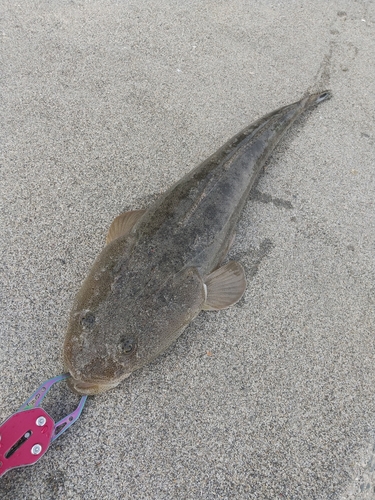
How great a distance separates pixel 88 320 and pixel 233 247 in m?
1.29

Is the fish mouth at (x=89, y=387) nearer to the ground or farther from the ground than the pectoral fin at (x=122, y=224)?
nearer to the ground

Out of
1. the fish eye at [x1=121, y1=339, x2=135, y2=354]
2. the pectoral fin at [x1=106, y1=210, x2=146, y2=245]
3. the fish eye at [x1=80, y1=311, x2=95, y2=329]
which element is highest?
the pectoral fin at [x1=106, y1=210, x2=146, y2=245]

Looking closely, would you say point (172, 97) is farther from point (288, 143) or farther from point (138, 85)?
point (288, 143)

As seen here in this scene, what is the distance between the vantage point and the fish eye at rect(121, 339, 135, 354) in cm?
208

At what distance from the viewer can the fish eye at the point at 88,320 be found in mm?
2096

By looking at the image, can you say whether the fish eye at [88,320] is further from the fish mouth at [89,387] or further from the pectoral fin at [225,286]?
the pectoral fin at [225,286]

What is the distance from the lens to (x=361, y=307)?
2.81 metres

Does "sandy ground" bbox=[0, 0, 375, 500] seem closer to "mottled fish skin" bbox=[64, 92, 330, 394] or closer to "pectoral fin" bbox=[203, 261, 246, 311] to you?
"pectoral fin" bbox=[203, 261, 246, 311]

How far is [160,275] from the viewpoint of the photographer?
2.34 m

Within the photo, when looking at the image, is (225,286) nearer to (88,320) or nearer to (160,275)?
(160,275)

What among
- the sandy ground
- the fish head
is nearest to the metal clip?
the sandy ground

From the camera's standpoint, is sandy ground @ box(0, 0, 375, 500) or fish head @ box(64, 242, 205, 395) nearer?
fish head @ box(64, 242, 205, 395)

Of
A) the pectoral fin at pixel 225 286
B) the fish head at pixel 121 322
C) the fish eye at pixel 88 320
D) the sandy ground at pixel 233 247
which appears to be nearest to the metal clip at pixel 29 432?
the sandy ground at pixel 233 247

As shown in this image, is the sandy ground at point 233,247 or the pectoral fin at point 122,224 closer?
the sandy ground at point 233,247
